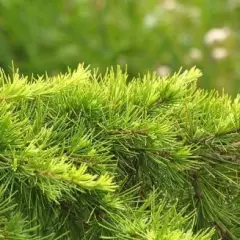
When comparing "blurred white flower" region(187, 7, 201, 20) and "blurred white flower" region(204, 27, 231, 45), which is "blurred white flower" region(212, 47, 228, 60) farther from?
"blurred white flower" region(187, 7, 201, 20)

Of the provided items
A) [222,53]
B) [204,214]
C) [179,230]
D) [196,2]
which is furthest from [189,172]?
[196,2]

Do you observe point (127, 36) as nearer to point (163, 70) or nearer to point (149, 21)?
point (149, 21)

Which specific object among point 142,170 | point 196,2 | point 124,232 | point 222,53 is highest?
point 196,2

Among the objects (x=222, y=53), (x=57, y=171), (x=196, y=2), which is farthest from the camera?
(x=196, y=2)

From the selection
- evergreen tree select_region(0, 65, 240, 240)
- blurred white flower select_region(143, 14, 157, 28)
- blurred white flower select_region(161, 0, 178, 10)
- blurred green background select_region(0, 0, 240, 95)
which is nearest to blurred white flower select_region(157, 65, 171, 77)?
blurred green background select_region(0, 0, 240, 95)

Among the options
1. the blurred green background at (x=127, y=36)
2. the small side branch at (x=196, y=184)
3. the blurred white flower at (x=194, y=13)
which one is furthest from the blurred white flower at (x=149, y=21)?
the small side branch at (x=196, y=184)

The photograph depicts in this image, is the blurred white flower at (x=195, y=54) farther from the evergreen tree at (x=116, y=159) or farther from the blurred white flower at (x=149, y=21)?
the evergreen tree at (x=116, y=159)

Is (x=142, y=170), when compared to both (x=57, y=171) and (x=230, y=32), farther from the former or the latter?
(x=230, y=32)
